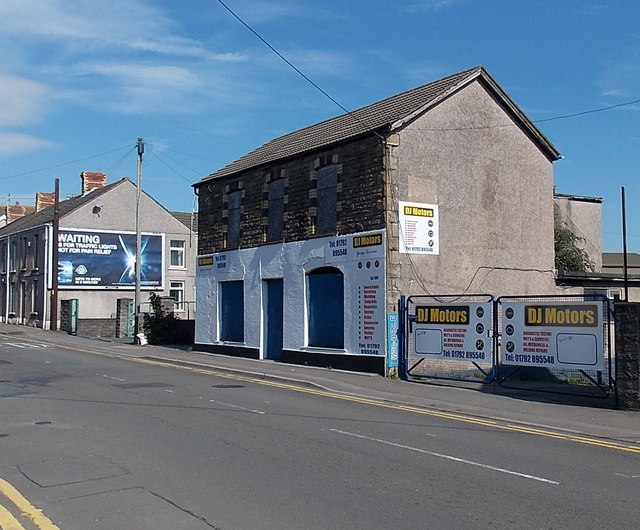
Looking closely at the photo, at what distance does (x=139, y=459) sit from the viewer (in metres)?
8.89

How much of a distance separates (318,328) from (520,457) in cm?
1325

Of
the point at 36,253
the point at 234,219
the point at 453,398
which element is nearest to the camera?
the point at 453,398

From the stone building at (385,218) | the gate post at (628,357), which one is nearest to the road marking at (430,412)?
the gate post at (628,357)

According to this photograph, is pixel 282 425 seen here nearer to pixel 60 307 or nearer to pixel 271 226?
pixel 271 226

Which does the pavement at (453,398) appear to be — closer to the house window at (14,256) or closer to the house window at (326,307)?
the house window at (326,307)

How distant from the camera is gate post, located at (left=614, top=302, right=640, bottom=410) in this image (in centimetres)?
1355

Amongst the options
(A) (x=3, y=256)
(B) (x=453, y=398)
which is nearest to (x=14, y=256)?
(A) (x=3, y=256)

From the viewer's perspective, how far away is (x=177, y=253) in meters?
51.6

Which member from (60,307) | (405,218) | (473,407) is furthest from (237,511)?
(60,307)

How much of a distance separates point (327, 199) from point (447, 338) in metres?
6.28

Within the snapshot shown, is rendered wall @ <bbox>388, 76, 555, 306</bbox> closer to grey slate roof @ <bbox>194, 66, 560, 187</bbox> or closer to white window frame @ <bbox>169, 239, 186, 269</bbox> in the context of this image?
grey slate roof @ <bbox>194, 66, 560, 187</bbox>

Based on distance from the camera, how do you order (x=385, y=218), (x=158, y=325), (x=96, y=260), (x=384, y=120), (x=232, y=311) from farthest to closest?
(x=96, y=260)
(x=158, y=325)
(x=232, y=311)
(x=384, y=120)
(x=385, y=218)

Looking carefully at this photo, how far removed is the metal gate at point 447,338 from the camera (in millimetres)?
16953

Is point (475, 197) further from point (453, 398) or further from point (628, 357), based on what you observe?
point (628, 357)
